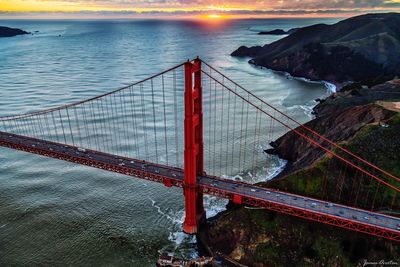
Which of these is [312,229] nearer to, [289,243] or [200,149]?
[289,243]

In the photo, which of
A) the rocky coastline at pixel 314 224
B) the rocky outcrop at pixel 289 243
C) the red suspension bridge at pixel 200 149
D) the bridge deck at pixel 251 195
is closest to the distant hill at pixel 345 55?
the red suspension bridge at pixel 200 149

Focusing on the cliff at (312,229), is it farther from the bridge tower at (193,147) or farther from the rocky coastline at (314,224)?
the bridge tower at (193,147)

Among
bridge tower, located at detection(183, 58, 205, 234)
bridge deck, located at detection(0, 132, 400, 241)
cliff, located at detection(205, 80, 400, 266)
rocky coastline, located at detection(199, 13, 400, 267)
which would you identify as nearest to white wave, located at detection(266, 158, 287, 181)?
rocky coastline, located at detection(199, 13, 400, 267)

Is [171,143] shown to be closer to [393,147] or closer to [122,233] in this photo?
[122,233]

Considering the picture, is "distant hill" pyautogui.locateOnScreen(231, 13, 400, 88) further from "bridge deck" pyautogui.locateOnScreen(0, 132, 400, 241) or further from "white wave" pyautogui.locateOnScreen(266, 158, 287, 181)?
"bridge deck" pyautogui.locateOnScreen(0, 132, 400, 241)

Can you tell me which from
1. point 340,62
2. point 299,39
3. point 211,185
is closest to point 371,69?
point 340,62
